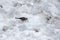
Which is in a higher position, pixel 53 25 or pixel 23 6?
pixel 23 6

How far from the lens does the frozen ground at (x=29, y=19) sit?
3.53 ft

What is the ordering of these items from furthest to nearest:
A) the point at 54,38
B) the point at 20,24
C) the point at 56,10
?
the point at 56,10
the point at 20,24
the point at 54,38

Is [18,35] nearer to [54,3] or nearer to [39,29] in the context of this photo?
[39,29]

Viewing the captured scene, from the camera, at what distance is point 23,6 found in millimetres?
1280

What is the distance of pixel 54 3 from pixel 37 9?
0.53 ft

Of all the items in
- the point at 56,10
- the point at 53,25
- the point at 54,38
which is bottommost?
the point at 54,38

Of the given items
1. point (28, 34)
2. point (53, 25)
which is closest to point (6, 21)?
point (28, 34)

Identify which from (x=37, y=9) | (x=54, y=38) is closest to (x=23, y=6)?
(x=37, y=9)

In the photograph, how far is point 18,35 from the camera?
107 cm

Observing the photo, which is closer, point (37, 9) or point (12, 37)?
point (12, 37)

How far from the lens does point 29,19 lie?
1.19 metres

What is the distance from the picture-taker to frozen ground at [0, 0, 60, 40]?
108cm

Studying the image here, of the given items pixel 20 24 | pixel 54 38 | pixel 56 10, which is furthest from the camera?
pixel 56 10

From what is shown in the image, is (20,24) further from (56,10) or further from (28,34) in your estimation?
(56,10)
